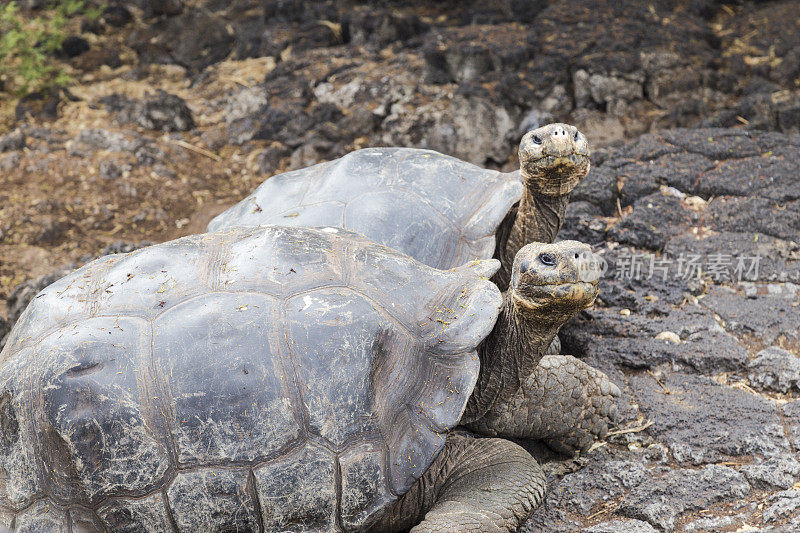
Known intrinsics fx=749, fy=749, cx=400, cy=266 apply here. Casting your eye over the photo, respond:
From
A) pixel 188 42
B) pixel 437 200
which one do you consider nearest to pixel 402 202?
pixel 437 200

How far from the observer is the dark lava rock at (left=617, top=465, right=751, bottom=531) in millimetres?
2465

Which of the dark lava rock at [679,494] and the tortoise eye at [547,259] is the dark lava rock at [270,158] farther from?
the dark lava rock at [679,494]

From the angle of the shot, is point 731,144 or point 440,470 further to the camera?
point 731,144

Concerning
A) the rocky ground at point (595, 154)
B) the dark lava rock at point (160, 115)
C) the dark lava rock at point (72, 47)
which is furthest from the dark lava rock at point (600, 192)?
the dark lava rock at point (72, 47)

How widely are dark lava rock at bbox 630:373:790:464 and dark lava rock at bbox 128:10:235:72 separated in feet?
19.6

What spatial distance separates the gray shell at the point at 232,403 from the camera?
226 centimetres

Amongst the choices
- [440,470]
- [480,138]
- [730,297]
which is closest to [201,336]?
[440,470]

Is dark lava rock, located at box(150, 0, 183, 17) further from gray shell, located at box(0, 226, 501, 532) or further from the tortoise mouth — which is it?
gray shell, located at box(0, 226, 501, 532)

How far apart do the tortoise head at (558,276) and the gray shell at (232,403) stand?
0.20 metres

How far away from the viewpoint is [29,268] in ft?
16.6

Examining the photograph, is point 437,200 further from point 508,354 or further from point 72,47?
point 72,47

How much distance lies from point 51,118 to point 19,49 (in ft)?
3.15

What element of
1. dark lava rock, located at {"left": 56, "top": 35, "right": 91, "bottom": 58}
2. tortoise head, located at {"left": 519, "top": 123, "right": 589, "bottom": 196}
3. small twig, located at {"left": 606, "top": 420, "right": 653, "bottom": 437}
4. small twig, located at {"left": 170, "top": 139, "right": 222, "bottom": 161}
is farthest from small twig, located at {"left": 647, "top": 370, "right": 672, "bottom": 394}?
dark lava rock, located at {"left": 56, "top": 35, "right": 91, "bottom": 58}

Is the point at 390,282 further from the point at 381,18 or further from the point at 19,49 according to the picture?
the point at 19,49
